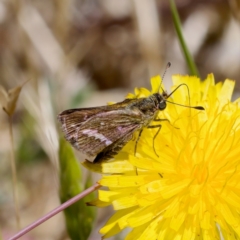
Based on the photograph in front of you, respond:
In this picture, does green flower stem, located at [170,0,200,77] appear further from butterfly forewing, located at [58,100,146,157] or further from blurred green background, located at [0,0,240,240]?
blurred green background, located at [0,0,240,240]

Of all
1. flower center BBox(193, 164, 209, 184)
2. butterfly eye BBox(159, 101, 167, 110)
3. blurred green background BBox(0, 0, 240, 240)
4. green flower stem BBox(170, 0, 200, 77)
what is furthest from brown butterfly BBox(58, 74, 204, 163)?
blurred green background BBox(0, 0, 240, 240)

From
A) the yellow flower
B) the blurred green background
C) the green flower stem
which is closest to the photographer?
the yellow flower

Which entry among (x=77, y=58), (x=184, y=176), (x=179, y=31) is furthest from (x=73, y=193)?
(x=77, y=58)

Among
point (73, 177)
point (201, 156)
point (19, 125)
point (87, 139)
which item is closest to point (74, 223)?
point (73, 177)

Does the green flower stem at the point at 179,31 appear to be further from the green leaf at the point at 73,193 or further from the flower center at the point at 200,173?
the green leaf at the point at 73,193

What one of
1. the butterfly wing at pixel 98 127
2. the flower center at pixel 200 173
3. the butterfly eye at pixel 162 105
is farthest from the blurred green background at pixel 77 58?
the flower center at pixel 200 173

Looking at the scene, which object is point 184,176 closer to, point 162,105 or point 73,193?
point 162,105

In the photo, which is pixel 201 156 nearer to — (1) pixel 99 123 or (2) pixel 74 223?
(1) pixel 99 123
